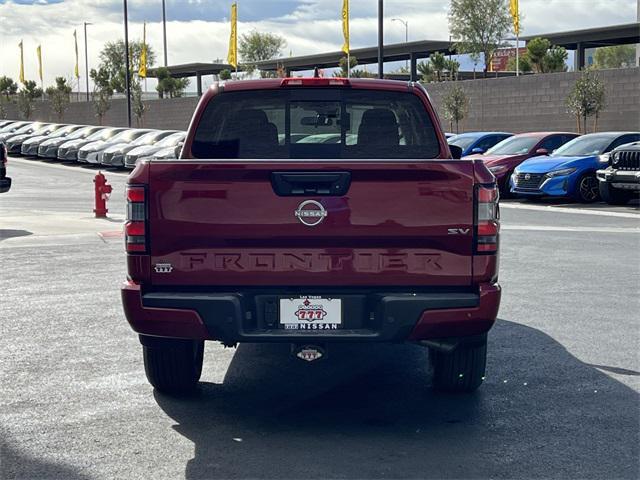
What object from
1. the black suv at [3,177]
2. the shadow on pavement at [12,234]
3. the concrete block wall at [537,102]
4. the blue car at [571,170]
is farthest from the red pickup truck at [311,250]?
the concrete block wall at [537,102]

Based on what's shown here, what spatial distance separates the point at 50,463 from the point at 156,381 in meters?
1.29

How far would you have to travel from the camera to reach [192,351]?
5.89 m

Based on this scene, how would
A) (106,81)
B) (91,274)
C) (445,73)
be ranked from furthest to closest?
(106,81), (445,73), (91,274)

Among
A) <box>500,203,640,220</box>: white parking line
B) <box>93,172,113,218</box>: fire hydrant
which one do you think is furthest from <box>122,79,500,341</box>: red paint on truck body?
<box>500,203,640,220</box>: white parking line

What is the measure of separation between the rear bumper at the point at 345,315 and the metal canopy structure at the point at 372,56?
198ft

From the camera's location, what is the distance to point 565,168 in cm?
2148

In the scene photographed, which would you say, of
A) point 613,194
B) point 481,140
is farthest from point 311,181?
point 481,140

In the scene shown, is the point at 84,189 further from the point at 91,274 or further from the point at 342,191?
the point at 342,191

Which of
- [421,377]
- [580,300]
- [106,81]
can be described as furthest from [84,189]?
[106,81]

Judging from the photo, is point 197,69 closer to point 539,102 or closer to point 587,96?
point 539,102

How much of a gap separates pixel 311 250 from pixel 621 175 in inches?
626

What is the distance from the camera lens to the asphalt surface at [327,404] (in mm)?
4770

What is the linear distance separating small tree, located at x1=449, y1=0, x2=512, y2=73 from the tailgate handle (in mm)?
71914

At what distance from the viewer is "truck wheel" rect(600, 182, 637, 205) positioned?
20.2 m
